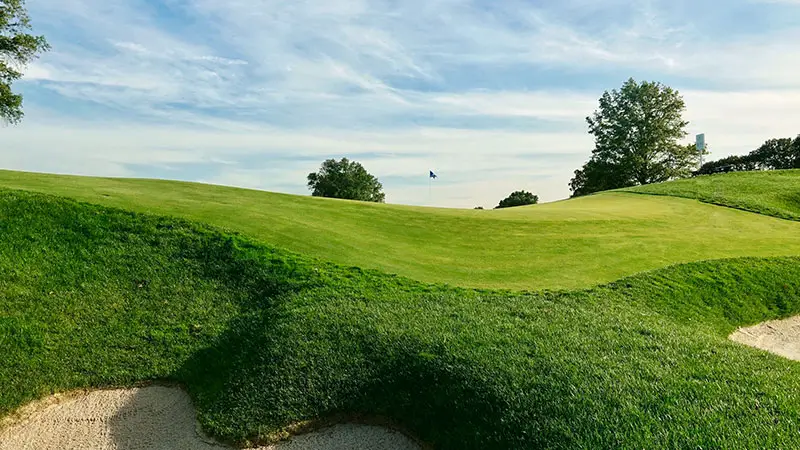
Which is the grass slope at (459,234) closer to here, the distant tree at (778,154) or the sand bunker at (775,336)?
the sand bunker at (775,336)

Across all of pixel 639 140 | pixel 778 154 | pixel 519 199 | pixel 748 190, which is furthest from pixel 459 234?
pixel 778 154

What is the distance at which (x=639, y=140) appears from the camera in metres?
52.0

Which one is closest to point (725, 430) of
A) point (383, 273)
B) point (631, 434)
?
point (631, 434)

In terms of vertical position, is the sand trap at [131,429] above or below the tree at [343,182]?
below

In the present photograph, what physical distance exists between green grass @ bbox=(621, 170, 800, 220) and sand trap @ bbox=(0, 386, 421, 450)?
26.7 metres

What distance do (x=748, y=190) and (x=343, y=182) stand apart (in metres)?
46.3

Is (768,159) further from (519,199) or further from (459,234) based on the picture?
(459,234)

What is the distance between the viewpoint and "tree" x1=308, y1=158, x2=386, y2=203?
222 ft

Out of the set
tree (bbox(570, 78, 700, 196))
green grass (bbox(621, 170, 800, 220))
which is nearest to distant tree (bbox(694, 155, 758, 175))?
tree (bbox(570, 78, 700, 196))

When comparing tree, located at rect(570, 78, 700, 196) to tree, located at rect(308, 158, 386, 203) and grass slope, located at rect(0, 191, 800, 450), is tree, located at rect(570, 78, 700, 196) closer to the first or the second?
tree, located at rect(308, 158, 386, 203)

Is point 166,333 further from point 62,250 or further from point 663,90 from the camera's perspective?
point 663,90

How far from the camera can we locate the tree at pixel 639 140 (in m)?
51.3

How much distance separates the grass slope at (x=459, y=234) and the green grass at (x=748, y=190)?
5.06 meters

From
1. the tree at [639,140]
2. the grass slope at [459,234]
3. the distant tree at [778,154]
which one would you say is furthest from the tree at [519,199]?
the grass slope at [459,234]
